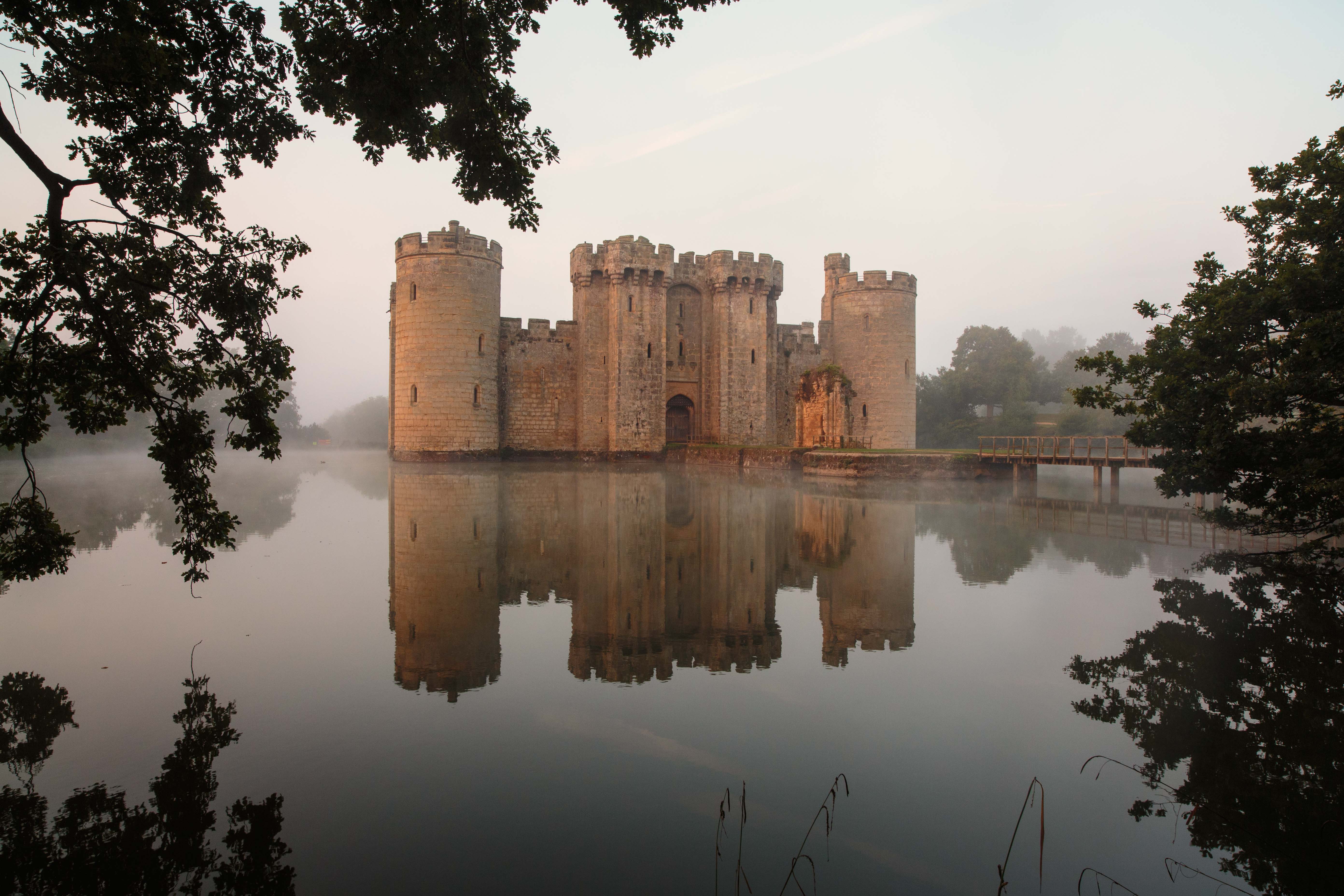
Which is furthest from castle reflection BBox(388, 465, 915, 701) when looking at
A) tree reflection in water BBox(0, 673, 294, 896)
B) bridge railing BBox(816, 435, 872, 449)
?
bridge railing BBox(816, 435, 872, 449)

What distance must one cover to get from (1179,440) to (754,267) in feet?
69.3

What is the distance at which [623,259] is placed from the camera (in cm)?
2625

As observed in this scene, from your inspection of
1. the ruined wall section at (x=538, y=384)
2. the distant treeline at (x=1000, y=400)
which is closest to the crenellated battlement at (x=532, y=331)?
the ruined wall section at (x=538, y=384)

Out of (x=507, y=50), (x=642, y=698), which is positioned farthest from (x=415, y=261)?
(x=642, y=698)

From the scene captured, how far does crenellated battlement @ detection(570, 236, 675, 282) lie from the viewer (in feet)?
86.1

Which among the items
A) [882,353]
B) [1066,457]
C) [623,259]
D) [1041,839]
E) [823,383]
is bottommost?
[1041,839]

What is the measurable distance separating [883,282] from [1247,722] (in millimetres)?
26266

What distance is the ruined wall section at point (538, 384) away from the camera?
88.1 feet

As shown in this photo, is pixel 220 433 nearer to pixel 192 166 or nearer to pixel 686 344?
pixel 686 344

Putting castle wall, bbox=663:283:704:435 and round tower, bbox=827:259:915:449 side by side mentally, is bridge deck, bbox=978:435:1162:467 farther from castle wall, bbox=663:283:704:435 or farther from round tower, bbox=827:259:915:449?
castle wall, bbox=663:283:704:435

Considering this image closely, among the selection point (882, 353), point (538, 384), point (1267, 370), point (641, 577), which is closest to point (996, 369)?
point (882, 353)

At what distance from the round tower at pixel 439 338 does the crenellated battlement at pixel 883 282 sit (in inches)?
542

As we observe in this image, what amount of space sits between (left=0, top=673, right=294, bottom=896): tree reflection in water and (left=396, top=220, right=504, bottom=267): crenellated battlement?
73.2 ft

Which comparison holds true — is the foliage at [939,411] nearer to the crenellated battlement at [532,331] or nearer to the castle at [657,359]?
the castle at [657,359]
